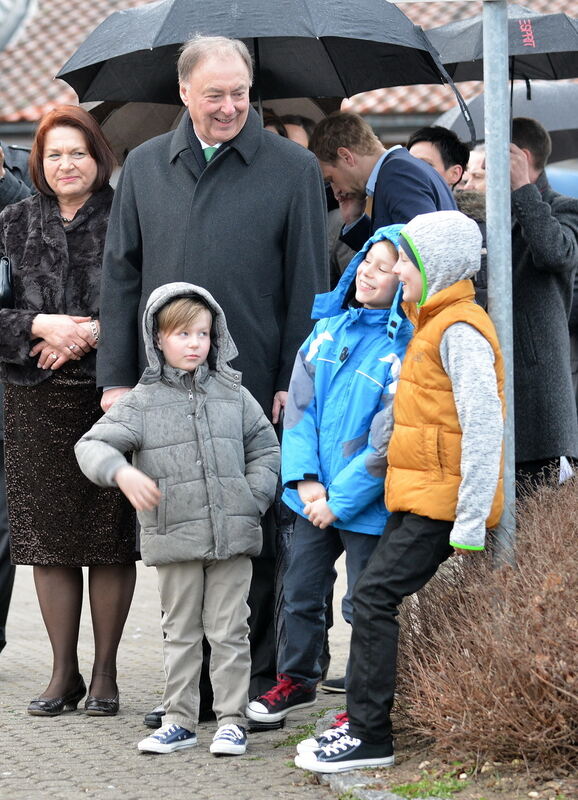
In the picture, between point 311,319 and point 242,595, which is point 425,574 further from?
point 311,319

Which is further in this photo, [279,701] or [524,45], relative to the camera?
[524,45]

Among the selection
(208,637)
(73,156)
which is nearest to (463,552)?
(208,637)

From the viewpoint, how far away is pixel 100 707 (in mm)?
5184

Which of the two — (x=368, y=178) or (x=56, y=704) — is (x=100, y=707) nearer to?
(x=56, y=704)

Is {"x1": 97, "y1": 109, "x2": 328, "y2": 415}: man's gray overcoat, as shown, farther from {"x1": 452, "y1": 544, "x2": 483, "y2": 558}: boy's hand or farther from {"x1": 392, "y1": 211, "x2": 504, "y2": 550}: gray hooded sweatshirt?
{"x1": 452, "y1": 544, "x2": 483, "y2": 558}: boy's hand

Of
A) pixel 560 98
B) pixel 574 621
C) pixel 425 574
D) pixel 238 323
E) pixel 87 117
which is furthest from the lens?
pixel 560 98

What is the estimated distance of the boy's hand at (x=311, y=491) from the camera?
14.7ft

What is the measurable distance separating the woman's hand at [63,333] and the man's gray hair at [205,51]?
967 mm

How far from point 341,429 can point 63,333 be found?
124 centimetres

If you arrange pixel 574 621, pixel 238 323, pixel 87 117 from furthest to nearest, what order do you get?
pixel 87 117 → pixel 238 323 → pixel 574 621

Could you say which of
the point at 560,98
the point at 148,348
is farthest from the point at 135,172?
the point at 560,98

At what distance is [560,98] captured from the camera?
8.90 m

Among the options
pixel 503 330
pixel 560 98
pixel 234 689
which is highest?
pixel 560 98

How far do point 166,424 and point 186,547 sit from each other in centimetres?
40
